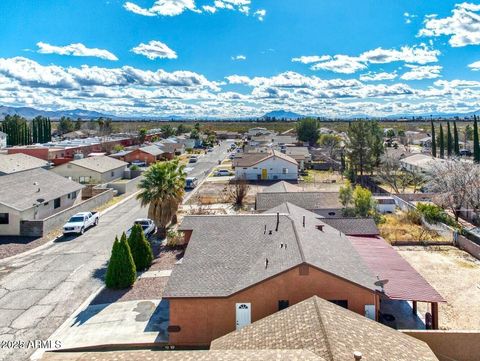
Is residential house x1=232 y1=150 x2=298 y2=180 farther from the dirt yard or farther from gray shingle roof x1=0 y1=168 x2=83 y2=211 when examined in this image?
the dirt yard

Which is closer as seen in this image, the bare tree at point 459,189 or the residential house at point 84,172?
the bare tree at point 459,189

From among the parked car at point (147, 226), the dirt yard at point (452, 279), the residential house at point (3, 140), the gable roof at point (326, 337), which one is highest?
the residential house at point (3, 140)

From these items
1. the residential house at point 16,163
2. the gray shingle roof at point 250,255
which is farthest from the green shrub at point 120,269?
the residential house at point 16,163

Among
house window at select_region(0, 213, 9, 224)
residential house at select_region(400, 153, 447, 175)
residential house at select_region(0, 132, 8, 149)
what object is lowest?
house window at select_region(0, 213, 9, 224)

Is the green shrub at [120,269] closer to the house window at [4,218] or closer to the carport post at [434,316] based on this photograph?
the house window at [4,218]

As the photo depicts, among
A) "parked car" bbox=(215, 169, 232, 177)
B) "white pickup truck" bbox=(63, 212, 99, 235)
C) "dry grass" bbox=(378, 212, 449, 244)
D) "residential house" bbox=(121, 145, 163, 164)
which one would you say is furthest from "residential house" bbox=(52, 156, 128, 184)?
"dry grass" bbox=(378, 212, 449, 244)

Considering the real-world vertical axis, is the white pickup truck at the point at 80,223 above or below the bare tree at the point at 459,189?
below
